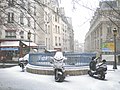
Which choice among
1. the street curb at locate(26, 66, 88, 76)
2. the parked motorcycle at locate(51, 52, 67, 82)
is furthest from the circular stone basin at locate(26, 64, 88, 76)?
the parked motorcycle at locate(51, 52, 67, 82)

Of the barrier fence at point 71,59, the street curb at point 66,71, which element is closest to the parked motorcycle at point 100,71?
the street curb at point 66,71

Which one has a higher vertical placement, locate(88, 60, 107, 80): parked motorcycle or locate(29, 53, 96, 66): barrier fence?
locate(29, 53, 96, 66): barrier fence

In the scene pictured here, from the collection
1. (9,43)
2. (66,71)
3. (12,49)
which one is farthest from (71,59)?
(9,43)

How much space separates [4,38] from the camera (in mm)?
40375

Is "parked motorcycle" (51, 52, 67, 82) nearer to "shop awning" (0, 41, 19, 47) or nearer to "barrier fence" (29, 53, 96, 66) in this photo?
"barrier fence" (29, 53, 96, 66)

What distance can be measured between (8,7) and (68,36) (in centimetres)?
7394

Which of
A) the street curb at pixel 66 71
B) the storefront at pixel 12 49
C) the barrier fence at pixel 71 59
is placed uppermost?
the storefront at pixel 12 49

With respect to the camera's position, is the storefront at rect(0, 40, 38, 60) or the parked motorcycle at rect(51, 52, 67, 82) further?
the storefront at rect(0, 40, 38, 60)

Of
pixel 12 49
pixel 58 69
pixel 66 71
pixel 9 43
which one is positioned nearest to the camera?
pixel 58 69

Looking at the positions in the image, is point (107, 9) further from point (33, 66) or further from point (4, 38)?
point (4, 38)

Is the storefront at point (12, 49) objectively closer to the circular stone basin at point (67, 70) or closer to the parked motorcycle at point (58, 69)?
the circular stone basin at point (67, 70)

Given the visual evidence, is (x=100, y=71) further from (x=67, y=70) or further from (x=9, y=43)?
(x=9, y=43)

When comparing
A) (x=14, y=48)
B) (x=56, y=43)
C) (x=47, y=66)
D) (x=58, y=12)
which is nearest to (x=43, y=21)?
(x=58, y=12)

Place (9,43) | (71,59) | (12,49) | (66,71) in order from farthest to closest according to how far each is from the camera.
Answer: (9,43) < (12,49) < (71,59) < (66,71)
